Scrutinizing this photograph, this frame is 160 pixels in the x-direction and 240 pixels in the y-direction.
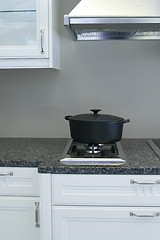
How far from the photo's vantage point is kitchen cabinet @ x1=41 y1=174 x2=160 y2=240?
150 cm

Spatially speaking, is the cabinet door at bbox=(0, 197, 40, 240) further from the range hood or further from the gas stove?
the range hood

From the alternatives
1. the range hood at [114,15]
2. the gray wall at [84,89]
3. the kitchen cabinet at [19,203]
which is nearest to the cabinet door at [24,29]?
the range hood at [114,15]

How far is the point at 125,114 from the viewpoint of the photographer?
2168mm

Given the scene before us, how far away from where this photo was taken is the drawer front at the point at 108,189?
58.7 inches

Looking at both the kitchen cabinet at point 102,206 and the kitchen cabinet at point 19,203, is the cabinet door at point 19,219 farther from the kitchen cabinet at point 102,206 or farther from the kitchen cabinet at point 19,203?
the kitchen cabinet at point 102,206

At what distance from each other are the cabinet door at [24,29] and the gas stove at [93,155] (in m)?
0.57

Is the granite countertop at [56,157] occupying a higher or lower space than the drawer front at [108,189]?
higher

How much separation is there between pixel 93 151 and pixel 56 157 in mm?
201

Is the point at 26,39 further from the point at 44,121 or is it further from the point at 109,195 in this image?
the point at 109,195

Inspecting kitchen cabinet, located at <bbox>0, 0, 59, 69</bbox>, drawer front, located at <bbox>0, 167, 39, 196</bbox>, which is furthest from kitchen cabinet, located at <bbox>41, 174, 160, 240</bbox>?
kitchen cabinet, located at <bbox>0, 0, 59, 69</bbox>

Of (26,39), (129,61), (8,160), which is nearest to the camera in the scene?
(8,160)

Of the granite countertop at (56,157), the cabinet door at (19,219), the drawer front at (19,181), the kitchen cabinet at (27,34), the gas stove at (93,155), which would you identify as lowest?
the cabinet door at (19,219)

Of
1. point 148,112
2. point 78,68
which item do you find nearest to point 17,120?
point 78,68

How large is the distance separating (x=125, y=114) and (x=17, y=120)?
2.53ft
